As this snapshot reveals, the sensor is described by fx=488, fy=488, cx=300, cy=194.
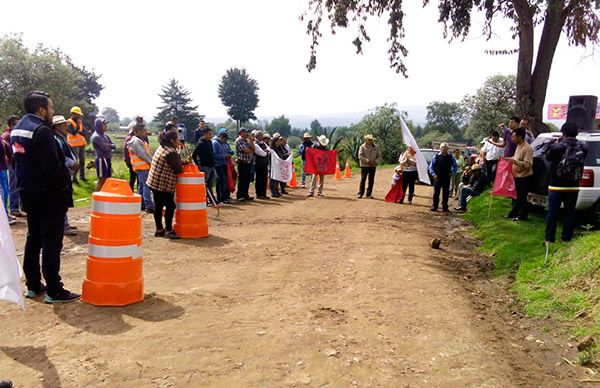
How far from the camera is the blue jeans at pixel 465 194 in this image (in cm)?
1359

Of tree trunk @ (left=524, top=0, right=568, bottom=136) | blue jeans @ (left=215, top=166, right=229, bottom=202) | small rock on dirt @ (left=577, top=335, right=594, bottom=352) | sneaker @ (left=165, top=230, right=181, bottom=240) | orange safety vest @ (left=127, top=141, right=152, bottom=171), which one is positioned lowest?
sneaker @ (left=165, top=230, right=181, bottom=240)

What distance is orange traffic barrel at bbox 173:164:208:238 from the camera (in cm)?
842

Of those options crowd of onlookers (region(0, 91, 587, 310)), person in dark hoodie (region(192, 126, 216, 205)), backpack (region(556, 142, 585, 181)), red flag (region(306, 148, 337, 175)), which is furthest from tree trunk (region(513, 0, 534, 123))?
person in dark hoodie (region(192, 126, 216, 205))

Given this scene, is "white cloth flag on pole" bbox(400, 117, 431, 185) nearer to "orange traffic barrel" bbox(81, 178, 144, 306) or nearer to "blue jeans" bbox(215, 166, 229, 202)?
"blue jeans" bbox(215, 166, 229, 202)

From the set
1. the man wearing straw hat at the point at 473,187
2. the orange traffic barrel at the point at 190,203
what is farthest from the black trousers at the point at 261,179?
the orange traffic barrel at the point at 190,203

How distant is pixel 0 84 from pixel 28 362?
38570mm

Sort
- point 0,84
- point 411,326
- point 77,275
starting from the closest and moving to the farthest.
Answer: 1. point 411,326
2. point 77,275
3. point 0,84

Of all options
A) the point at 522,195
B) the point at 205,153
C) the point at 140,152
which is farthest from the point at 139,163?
the point at 522,195

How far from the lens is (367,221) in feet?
35.9

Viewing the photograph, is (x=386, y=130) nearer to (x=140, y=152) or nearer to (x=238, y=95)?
(x=140, y=152)

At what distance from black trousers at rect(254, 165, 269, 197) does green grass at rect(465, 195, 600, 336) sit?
7.22 metres

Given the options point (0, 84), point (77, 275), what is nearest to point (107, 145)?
point (77, 275)

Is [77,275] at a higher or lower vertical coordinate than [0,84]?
lower

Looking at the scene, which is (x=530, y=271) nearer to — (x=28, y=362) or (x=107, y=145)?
(x=28, y=362)
